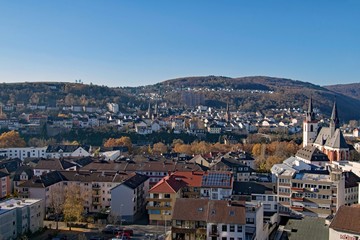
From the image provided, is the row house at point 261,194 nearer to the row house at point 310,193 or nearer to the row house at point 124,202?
the row house at point 310,193

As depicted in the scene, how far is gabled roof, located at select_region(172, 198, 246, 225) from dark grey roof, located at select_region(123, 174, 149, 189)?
7395 millimetres

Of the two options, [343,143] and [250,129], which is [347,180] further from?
[250,129]

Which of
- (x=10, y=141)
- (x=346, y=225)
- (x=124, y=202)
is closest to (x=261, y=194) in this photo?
(x=124, y=202)

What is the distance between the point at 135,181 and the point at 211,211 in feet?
34.5

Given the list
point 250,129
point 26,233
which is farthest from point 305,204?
point 250,129

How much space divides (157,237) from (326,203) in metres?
13.2

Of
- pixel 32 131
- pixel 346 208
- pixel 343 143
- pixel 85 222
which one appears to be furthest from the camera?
pixel 32 131

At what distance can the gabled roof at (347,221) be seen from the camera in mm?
20266

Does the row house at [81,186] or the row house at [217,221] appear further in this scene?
the row house at [81,186]

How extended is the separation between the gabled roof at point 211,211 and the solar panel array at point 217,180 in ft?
24.6

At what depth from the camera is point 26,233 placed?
83.9 ft

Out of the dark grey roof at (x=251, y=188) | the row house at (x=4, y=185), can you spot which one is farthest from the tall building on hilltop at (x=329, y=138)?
the row house at (x=4, y=185)

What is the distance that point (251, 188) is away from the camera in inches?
1229

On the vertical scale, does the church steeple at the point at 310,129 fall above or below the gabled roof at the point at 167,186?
above
